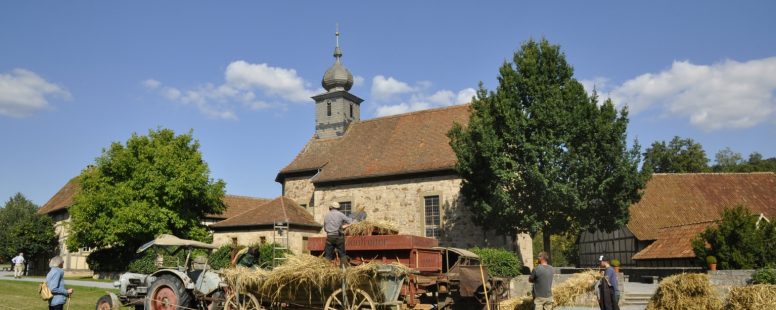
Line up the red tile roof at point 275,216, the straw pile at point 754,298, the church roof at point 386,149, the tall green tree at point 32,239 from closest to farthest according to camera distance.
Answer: the straw pile at point 754,298
the church roof at point 386,149
the red tile roof at point 275,216
the tall green tree at point 32,239

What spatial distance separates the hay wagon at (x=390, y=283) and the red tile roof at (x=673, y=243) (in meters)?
17.5

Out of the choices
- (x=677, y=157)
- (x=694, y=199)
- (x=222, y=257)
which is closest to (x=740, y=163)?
(x=677, y=157)

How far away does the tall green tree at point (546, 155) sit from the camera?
69.6 ft

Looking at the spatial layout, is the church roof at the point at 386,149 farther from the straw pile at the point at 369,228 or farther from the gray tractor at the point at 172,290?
the gray tractor at the point at 172,290

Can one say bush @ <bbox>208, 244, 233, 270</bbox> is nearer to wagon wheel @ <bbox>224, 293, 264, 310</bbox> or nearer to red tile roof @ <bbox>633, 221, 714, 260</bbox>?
wagon wheel @ <bbox>224, 293, 264, 310</bbox>

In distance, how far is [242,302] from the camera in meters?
10.2

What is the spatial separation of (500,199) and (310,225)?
35.8ft

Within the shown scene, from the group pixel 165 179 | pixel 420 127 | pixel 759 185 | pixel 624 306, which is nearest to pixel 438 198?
pixel 420 127

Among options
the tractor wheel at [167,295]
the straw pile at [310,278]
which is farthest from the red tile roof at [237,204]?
the straw pile at [310,278]

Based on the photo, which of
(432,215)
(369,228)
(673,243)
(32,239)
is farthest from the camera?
(32,239)

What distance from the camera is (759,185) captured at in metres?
33.4

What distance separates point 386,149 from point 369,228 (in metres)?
19.4

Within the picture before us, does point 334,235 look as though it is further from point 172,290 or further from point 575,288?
point 575,288

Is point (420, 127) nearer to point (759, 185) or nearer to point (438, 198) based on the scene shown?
point (438, 198)
